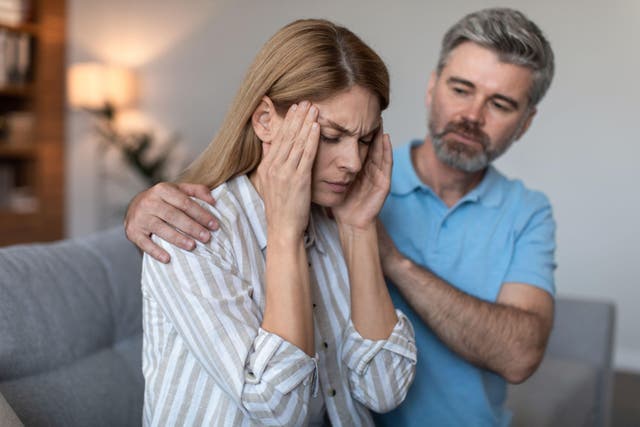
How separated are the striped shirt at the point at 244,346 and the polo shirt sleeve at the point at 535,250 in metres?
0.43

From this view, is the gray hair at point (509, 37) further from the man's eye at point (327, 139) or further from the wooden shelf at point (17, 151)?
the wooden shelf at point (17, 151)

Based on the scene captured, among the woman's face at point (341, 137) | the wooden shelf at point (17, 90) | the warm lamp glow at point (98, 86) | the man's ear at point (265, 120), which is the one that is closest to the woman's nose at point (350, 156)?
the woman's face at point (341, 137)

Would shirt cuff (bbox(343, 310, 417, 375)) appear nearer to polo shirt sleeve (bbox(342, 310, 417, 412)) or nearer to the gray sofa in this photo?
polo shirt sleeve (bbox(342, 310, 417, 412))

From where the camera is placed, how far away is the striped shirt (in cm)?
109

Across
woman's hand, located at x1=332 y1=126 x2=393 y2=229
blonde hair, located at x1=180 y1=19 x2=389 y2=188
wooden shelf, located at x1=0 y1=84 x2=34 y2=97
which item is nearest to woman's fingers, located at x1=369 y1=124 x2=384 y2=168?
woman's hand, located at x1=332 y1=126 x2=393 y2=229

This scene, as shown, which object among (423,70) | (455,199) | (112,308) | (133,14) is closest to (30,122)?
(133,14)

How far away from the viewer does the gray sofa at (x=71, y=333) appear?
4.55ft

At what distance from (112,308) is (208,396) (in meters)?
0.65

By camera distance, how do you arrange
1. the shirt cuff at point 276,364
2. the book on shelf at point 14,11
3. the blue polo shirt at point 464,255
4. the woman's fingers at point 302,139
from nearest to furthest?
the shirt cuff at point 276,364
the woman's fingers at point 302,139
the blue polo shirt at point 464,255
the book on shelf at point 14,11

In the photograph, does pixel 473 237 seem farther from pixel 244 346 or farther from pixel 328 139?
pixel 244 346

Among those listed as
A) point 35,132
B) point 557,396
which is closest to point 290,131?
point 557,396

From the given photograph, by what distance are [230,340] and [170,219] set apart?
23 centimetres

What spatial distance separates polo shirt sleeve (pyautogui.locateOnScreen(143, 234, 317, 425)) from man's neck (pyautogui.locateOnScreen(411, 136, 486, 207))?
755 millimetres

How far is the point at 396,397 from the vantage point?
132 cm
